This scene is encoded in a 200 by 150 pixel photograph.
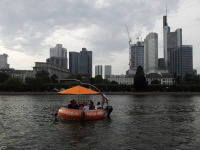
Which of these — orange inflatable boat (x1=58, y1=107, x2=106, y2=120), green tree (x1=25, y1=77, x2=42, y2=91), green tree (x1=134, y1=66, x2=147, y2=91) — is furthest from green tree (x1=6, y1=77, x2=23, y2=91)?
Answer: orange inflatable boat (x1=58, y1=107, x2=106, y2=120)

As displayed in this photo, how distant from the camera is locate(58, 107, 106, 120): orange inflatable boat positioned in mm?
34656

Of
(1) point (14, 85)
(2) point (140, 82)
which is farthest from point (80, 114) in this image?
(1) point (14, 85)

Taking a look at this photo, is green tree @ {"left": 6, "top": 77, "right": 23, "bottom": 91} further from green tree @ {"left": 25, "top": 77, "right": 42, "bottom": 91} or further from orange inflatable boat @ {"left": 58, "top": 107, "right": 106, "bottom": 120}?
orange inflatable boat @ {"left": 58, "top": 107, "right": 106, "bottom": 120}

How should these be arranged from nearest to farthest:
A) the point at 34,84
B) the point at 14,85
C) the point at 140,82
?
the point at 140,82 → the point at 14,85 → the point at 34,84

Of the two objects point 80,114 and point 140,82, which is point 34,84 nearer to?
point 140,82

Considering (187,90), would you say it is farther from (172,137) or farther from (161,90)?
(172,137)

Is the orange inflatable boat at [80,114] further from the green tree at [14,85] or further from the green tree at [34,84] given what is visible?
the green tree at [14,85]

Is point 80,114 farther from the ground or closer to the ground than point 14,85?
closer to the ground

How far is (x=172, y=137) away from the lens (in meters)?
25.1

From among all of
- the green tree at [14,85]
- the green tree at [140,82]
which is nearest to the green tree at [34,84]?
the green tree at [14,85]

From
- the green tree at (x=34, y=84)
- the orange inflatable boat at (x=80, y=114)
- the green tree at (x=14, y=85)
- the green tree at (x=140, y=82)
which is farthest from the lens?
the green tree at (x=34, y=84)

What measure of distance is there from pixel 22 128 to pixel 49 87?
15864 centimetres

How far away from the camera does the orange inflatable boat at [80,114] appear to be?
34656 millimetres

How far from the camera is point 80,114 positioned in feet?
113
